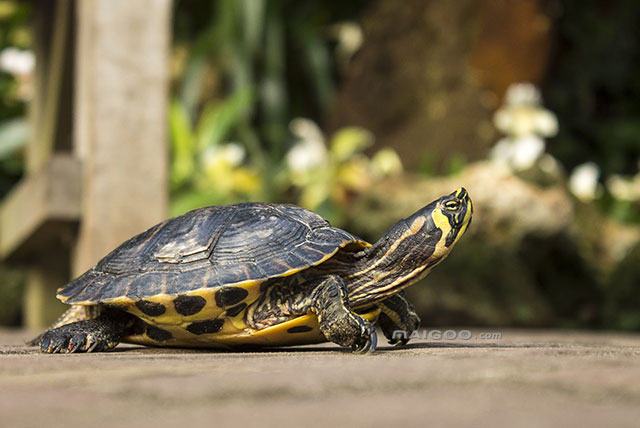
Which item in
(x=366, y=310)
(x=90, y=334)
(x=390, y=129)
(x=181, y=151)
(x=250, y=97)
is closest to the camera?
(x=90, y=334)

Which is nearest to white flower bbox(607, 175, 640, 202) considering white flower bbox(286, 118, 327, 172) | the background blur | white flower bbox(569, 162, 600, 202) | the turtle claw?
the background blur

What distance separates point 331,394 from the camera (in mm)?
1105

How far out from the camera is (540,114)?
6898 millimetres

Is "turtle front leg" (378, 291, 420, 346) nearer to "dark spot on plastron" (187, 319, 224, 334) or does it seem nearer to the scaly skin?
the scaly skin

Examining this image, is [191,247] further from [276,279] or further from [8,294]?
[8,294]

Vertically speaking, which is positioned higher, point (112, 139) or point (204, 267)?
point (112, 139)

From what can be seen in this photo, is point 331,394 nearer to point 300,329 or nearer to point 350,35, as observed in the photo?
point 300,329

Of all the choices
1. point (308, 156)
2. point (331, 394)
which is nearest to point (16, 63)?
point (308, 156)

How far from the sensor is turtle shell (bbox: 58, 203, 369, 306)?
201 centimetres

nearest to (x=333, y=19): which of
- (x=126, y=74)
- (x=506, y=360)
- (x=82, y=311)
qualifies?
(x=126, y=74)

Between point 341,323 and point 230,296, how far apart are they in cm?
30

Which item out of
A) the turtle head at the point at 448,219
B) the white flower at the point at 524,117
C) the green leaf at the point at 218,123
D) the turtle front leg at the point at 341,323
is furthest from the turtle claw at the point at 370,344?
the white flower at the point at 524,117

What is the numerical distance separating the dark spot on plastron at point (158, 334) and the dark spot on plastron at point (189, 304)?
0.15 metres

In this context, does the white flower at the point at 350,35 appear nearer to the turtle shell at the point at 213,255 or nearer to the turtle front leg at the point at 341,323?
the turtle shell at the point at 213,255
